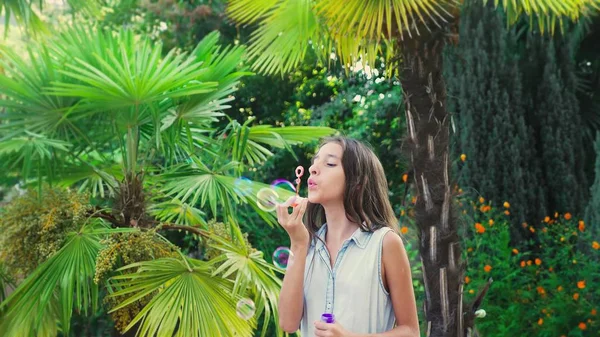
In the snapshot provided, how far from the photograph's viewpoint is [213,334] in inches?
167

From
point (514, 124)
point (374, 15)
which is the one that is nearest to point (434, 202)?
A: point (374, 15)

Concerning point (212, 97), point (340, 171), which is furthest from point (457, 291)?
point (340, 171)

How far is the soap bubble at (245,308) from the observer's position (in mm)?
3303

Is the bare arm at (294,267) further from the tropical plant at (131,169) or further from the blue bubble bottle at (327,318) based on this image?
the tropical plant at (131,169)

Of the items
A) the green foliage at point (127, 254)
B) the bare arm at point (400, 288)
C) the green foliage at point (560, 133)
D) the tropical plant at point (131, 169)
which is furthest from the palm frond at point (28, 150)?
the green foliage at point (560, 133)

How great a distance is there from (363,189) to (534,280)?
5.17 metres

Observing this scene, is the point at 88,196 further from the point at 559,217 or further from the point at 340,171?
the point at 559,217

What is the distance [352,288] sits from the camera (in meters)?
2.18

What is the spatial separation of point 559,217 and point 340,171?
6165mm

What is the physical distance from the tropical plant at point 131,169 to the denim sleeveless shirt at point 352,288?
1.95 meters

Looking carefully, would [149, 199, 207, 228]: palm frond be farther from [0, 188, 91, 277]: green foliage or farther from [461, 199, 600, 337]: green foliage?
[461, 199, 600, 337]: green foliage

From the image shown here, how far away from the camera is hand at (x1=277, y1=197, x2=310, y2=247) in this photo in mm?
2117

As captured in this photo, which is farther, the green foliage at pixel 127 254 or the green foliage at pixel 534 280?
the green foliage at pixel 534 280

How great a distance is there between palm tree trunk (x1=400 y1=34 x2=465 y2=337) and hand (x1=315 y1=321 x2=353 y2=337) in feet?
7.85
